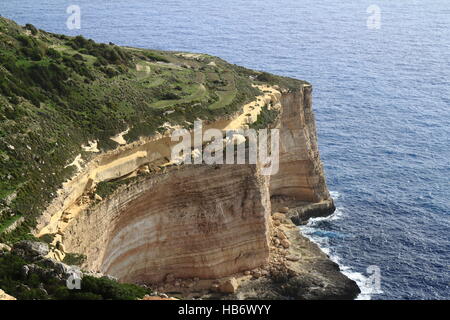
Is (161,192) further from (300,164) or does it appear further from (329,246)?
(300,164)

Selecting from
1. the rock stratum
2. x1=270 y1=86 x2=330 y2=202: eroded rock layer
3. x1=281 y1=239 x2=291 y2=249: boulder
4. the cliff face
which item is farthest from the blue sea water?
the cliff face

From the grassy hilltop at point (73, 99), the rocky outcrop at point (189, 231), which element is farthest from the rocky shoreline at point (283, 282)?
the grassy hilltop at point (73, 99)

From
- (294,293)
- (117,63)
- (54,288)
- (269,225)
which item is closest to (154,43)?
(117,63)

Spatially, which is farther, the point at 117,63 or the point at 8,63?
the point at 117,63

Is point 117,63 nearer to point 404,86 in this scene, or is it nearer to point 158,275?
point 158,275

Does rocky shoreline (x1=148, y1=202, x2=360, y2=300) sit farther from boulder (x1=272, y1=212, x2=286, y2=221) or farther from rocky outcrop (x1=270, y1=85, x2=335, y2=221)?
rocky outcrop (x1=270, y1=85, x2=335, y2=221)
